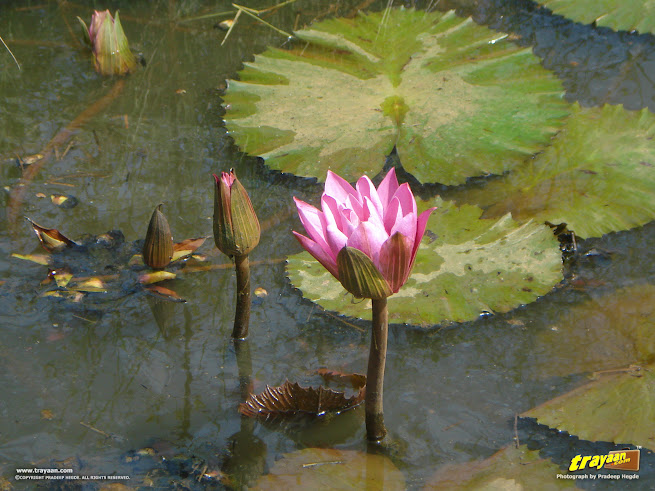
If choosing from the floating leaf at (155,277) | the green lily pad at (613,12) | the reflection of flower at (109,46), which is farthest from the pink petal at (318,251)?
the green lily pad at (613,12)

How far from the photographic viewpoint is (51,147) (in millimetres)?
3096

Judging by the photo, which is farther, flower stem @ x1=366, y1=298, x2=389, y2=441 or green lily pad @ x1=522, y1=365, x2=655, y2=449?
green lily pad @ x1=522, y1=365, x2=655, y2=449

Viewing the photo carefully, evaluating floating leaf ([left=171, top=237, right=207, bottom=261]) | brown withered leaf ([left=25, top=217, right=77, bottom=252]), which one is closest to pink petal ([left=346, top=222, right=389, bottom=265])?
floating leaf ([left=171, top=237, right=207, bottom=261])

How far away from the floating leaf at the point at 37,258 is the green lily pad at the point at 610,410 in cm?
180

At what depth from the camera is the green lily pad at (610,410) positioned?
1704 millimetres

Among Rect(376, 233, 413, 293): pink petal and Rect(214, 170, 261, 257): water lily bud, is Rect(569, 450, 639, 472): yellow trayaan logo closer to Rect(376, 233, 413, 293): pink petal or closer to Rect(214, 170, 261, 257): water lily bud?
Rect(376, 233, 413, 293): pink petal

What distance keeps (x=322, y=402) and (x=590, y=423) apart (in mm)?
748

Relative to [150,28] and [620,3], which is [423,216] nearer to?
[620,3]

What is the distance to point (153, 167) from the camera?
9.80 ft

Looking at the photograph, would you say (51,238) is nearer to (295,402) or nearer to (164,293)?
(164,293)

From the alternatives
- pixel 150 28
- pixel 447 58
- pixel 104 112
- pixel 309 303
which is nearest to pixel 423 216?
pixel 309 303

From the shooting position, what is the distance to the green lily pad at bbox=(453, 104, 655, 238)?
8.16 ft

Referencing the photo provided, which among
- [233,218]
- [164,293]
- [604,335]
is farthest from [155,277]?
[604,335]

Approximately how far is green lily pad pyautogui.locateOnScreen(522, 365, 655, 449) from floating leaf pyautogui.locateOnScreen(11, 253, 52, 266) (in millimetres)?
1804
